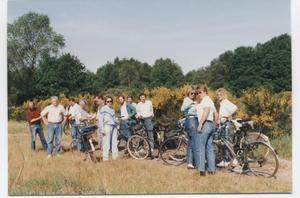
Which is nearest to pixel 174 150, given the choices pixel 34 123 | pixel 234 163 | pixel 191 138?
pixel 191 138

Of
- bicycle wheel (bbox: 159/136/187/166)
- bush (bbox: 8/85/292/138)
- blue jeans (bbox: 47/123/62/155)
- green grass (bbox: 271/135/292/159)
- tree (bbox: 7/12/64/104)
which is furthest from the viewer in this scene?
blue jeans (bbox: 47/123/62/155)

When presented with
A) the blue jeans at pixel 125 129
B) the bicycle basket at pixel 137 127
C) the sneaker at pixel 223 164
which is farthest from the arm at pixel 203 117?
the blue jeans at pixel 125 129

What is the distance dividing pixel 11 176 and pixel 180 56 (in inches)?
149

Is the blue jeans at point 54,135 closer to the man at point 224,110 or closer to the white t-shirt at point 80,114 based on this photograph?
the white t-shirt at point 80,114

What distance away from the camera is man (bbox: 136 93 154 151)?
35.4 ft

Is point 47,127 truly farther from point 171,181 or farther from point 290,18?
point 290,18

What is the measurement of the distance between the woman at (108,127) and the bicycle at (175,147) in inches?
37.1

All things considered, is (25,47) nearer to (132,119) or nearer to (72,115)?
(72,115)

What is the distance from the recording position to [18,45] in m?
10.9

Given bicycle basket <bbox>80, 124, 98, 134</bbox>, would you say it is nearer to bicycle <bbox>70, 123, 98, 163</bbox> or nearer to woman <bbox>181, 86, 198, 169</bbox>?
bicycle <bbox>70, 123, 98, 163</bbox>

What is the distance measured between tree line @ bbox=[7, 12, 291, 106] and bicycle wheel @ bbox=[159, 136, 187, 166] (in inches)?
40.0

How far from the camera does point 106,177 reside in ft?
34.6

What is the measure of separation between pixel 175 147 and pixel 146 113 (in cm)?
85

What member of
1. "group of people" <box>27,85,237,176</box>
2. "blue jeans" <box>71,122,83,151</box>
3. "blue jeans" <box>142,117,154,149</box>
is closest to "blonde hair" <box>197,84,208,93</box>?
"group of people" <box>27,85,237,176</box>
